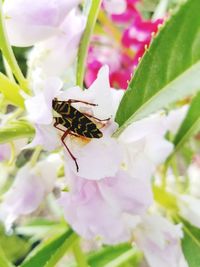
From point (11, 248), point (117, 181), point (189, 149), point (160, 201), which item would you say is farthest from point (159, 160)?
point (11, 248)

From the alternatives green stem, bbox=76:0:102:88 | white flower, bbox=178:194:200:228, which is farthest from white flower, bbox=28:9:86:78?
white flower, bbox=178:194:200:228

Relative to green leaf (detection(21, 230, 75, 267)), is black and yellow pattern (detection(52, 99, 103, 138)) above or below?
above

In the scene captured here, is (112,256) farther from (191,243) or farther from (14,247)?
(14,247)

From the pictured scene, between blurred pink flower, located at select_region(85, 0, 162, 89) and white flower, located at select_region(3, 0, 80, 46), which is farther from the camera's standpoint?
blurred pink flower, located at select_region(85, 0, 162, 89)

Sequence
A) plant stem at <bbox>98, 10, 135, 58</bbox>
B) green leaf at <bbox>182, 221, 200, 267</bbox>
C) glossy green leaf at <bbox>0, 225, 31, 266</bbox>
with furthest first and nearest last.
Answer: glossy green leaf at <bbox>0, 225, 31, 266</bbox> → plant stem at <bbox>98, 10, 135, 58</bbox> → green leaf at <bbox>182, 221, 200, 267</bbox>

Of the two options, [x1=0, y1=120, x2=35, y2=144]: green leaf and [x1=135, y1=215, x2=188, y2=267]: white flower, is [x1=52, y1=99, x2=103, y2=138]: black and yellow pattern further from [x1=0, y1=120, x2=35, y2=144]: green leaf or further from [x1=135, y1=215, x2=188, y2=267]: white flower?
[x1=135, y1=215, x2=188, y2=267]: white flower

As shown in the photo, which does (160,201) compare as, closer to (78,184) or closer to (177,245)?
(177,245)
